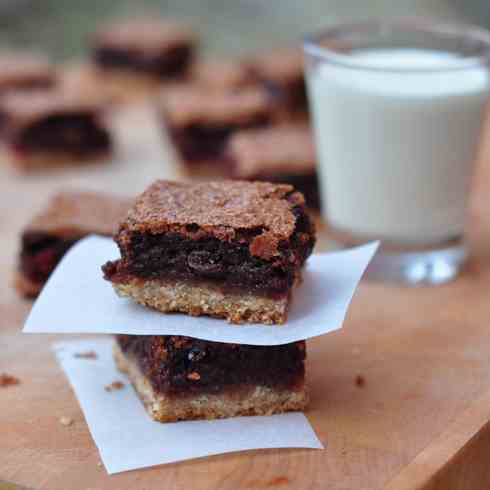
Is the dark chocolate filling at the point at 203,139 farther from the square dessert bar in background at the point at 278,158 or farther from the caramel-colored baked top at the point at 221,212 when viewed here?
the caramel-colored baked top at the point at 221,212

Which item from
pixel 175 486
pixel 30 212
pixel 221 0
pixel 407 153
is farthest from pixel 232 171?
pixel 221 0

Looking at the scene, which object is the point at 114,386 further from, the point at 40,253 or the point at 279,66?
the point at 279,66

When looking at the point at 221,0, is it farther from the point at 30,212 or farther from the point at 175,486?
the point at 175,486

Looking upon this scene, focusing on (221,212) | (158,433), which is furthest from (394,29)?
(158,433)

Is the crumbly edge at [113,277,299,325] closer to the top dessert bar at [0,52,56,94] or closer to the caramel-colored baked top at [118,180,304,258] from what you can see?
the caramel-colored baked top at [118,180,304,258]

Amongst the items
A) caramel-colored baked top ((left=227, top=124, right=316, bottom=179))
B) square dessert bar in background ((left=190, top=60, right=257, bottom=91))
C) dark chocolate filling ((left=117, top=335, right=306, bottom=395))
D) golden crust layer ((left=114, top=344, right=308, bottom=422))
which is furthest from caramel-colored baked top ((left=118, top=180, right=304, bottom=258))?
square dessert bar in background ((left=190, top=60, right=257, bottom=91))

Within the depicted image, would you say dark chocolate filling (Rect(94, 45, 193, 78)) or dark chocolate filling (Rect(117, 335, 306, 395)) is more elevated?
dark chocolate filling (Rect(117, 335, 306, 395))

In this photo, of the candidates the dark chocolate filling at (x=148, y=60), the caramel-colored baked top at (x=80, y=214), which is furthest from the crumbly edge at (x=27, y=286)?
the dark chocolate filling at (x=148, y=60)
